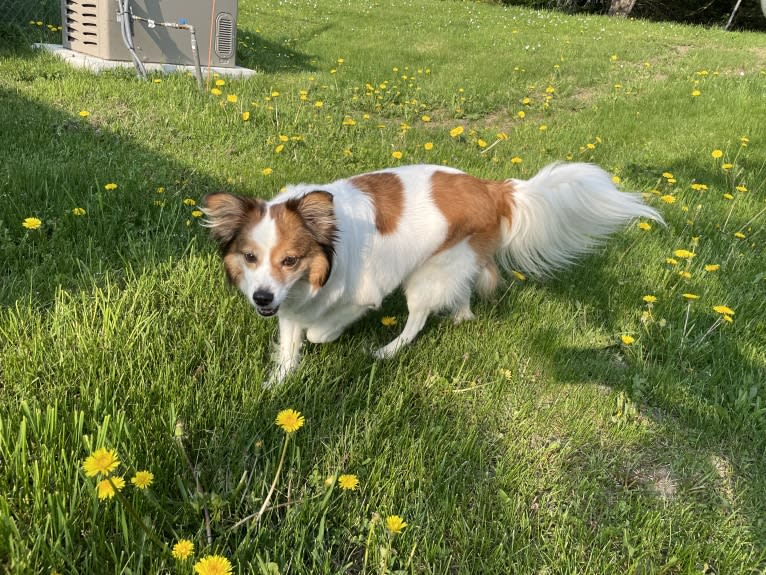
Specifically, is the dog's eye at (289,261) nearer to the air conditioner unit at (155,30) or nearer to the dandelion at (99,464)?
the dandelion at (99,464)

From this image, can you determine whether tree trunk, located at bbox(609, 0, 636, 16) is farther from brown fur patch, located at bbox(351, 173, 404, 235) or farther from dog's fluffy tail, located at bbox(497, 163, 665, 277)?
brown fur patch, located at bbox(351, 173, 404, 235)

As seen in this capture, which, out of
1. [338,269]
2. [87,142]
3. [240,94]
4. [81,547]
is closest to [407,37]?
[240,94]

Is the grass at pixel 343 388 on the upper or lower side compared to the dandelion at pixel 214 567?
→ lower

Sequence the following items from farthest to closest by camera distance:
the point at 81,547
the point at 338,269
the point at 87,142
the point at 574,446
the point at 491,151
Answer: the point at 491,151 < the point at 87,142 < the point at 338,269 < the point at 574,446 < the point at 81,547

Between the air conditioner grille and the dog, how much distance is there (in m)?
5.49

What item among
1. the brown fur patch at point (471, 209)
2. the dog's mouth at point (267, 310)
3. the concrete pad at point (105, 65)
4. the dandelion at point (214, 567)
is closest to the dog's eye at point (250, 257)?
the dog's mouth at point (267, 310)

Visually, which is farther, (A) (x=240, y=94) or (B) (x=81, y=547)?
(A) (x=240, y=94)

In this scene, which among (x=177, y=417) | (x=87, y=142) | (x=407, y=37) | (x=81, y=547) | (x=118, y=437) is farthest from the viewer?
(x=407, y=37)

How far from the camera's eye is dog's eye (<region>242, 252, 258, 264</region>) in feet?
A: 8.59

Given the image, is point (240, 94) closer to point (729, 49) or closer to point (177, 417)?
point (177, 417)

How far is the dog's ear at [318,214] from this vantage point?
8.26 feet

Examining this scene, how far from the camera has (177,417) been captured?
6.44 ft

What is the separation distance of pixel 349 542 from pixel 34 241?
2.56 metres

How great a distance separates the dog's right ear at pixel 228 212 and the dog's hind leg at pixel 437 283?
1.07m
